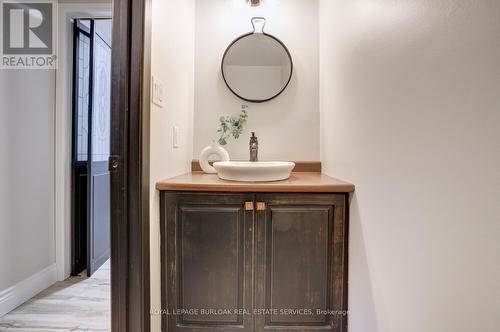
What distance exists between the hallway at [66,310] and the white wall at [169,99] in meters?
0.64

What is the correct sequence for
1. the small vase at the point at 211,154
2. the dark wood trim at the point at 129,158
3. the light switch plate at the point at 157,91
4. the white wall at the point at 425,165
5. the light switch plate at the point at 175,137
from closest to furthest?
the white wall at the point at 425,165 < the dark wood trim at the point at 129,158 < the light switch plate at the point at 157,91 < the light switch plate at the point at 175,137 < the small vase at the point at 211,154

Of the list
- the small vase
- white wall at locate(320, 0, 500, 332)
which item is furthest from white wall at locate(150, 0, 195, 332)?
white wall at locate(320, 0, 500, 332)

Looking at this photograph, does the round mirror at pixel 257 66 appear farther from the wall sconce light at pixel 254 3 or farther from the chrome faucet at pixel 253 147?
the chrome faucet at pixel 253 147

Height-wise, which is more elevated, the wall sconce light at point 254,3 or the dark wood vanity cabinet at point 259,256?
the wall sconce light at point 254,3

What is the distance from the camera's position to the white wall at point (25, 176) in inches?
65.0

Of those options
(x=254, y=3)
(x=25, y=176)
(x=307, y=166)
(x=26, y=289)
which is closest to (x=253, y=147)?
(x=307, y=166)

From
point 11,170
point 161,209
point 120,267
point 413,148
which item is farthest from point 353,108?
point 11,170

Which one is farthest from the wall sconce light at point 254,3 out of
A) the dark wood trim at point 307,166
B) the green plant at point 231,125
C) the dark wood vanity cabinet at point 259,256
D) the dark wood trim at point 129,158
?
the dark wood vanity cabinet at point 259,256

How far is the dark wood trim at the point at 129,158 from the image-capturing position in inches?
39.4

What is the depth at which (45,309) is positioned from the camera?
1709 mm

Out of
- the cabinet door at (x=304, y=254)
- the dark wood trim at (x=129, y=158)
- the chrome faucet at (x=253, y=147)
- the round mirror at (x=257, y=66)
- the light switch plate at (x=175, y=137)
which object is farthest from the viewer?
the round mirror at (x=257, y=66)

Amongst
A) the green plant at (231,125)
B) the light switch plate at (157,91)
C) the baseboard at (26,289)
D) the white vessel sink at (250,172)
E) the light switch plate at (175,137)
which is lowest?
the baseboard at (26,289)

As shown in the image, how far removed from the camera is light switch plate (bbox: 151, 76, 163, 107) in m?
1.15

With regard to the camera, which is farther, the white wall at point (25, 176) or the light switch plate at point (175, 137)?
the white wall at point (25, 176)
